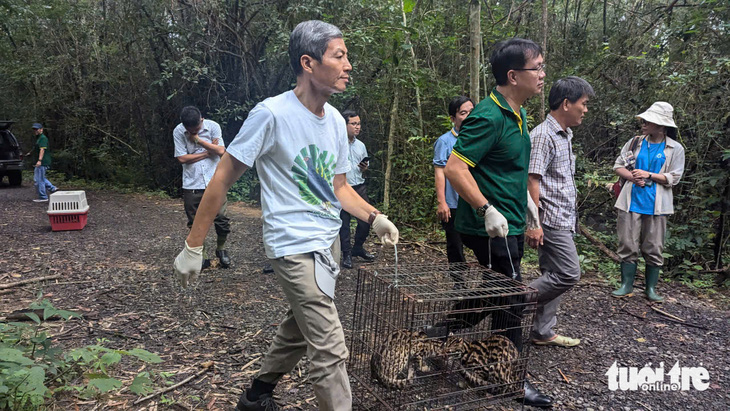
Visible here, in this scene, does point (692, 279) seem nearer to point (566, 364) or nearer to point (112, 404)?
point (566, 364)

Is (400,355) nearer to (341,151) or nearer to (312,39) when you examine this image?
(341,151)

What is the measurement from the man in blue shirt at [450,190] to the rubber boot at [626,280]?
6.51 ft

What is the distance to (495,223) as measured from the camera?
2.63 m

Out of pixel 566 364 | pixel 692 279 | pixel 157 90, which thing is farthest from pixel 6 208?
pixel 692 279

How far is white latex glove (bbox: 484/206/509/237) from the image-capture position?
8.63 feet

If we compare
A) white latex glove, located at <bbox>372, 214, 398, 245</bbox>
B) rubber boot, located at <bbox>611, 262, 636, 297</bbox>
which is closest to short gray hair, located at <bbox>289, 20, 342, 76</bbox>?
white latex glove, located at <bbox>372, 214, 398, 245</bbox>

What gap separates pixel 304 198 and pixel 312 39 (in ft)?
2.50

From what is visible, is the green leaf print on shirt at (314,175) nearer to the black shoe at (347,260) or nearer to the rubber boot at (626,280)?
the black shoe at (347,260)

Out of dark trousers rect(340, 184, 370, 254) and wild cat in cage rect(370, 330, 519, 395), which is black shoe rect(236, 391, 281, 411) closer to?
wild cat in cage rect(370, 330, 519, 395)

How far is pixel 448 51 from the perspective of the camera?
8617 millimetres

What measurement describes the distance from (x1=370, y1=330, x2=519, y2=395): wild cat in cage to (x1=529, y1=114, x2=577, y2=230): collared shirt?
48.3 inches

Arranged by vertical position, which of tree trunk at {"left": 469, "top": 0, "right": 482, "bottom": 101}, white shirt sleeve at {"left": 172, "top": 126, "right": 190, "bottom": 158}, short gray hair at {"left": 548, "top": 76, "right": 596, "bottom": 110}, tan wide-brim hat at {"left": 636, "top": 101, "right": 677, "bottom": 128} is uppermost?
tree trunk at {"left": 469, "top": 0, "right": 482, "bottom": 101}

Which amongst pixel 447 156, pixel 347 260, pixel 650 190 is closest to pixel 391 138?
pixel 347 260

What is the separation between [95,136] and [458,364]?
15.3m
